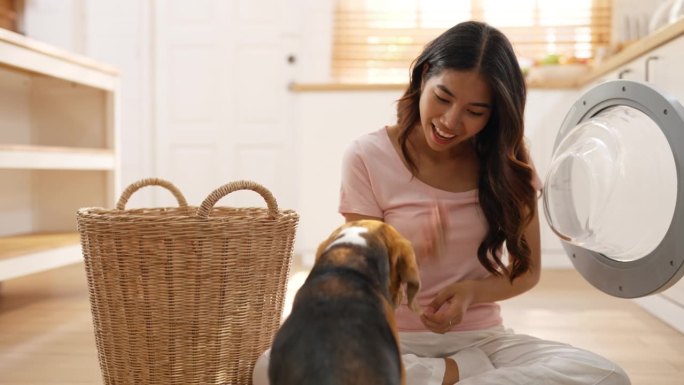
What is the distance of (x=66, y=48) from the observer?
153 inches

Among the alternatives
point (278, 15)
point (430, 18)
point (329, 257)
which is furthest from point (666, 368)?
point (278, 15)

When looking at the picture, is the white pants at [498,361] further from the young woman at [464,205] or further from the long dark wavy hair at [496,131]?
the long dark wavy hair at [496,131]

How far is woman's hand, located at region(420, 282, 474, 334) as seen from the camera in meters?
1.22

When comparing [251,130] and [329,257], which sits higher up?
[251,130]

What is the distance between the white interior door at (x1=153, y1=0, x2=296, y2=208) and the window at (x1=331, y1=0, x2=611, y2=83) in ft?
1.22

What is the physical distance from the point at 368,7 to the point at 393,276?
302 cm

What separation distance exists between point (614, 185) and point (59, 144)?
2.46m

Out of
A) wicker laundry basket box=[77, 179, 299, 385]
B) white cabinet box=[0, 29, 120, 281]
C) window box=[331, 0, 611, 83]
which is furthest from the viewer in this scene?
window box=[331, 0, 611, 83]

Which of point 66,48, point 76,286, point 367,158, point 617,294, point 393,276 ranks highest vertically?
point 66,48

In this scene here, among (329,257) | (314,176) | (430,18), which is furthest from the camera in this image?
(430,18)

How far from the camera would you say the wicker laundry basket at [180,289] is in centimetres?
130

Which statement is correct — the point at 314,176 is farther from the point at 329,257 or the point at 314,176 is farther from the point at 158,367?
the point at 329,257

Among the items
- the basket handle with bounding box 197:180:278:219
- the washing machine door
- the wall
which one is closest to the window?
the wall

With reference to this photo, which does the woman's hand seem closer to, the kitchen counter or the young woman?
the young woman
